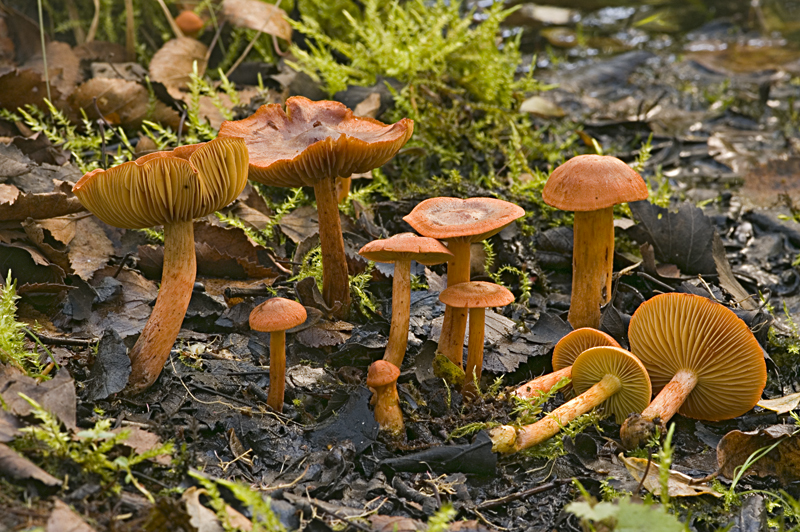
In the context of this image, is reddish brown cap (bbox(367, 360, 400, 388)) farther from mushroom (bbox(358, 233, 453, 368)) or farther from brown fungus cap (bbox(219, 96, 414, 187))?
brown fungus cap (bbox(219, 96, 414, 187))

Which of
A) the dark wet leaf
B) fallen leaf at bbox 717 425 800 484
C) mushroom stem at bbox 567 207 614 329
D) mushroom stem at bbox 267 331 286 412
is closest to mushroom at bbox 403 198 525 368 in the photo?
mushroom stem at bbox 567 207 614 329

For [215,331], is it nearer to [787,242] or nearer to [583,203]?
[583,203]

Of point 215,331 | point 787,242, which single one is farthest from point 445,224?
point 787,242

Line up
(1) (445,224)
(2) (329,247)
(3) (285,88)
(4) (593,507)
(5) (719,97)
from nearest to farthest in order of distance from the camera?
(4) (593,507) → (1) (445,224) → (2) (329,247) → (3) (285,88) → (5) (719,97)

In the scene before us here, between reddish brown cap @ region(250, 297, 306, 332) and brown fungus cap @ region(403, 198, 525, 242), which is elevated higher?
brown fungus cap @ region(403, 198, 525, 242)

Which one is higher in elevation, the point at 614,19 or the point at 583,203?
the point at 614,19

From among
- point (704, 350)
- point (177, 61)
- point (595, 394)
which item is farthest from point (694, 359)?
point (177, 61)

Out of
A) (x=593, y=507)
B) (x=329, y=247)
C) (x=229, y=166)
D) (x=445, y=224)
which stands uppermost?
(x=229, y=166)

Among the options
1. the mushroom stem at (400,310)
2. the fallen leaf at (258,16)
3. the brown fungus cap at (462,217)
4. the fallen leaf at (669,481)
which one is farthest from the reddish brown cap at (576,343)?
the fallen leaf at (258,16)
